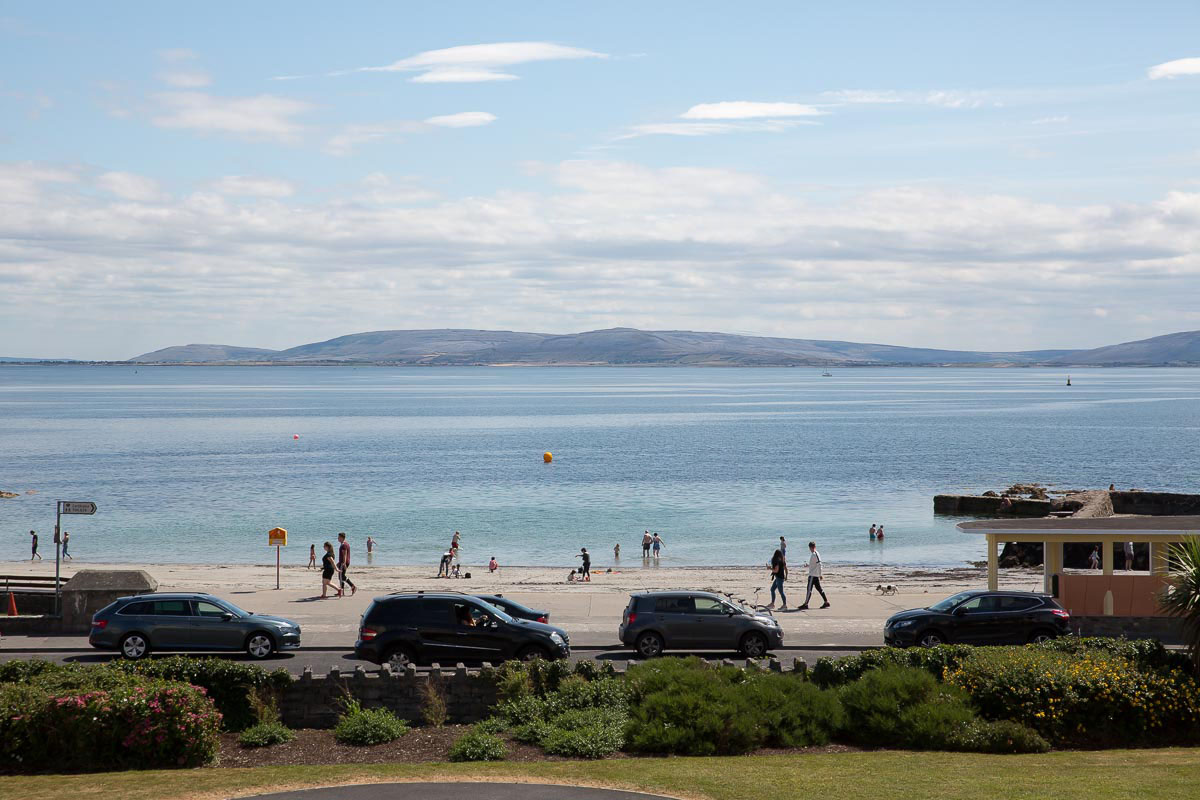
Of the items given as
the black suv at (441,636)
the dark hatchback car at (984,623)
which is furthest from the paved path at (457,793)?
the dark hatchback car at (984,623)

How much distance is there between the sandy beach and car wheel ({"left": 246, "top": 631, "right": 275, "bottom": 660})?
1.97 m

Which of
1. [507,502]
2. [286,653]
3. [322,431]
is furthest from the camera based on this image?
[322,431]

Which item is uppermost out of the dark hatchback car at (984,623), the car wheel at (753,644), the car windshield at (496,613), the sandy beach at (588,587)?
the car windshield at (496,613)

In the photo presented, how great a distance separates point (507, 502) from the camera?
73.6 metres

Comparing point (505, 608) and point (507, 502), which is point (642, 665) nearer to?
point (505, 608)

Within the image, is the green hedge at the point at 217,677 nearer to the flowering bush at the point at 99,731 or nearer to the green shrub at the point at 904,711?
the flowering bush at the point at 99,731

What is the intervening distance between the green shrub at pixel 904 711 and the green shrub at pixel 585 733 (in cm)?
331

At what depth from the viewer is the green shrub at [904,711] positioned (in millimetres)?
15648

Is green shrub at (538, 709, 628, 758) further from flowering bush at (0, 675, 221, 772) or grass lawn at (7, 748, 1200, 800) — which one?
flowering bush at (0, 675, 221, 772)

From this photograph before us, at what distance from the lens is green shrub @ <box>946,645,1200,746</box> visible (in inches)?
619

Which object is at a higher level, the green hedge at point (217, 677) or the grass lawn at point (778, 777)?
the green hedge at point (217, 677)

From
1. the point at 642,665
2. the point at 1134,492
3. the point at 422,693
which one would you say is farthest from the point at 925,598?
the point at 1134,492

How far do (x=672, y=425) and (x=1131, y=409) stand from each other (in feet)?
287

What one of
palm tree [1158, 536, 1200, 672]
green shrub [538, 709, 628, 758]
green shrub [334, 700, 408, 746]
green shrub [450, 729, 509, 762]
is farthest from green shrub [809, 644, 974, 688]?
green shrub [334, 700, 408, 746]
